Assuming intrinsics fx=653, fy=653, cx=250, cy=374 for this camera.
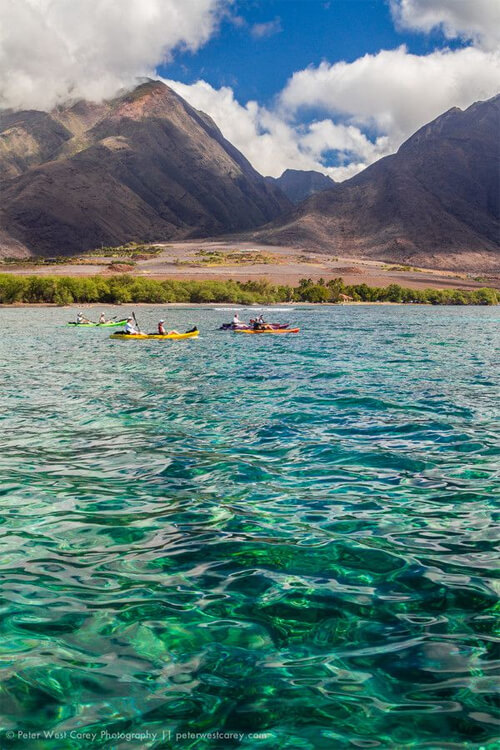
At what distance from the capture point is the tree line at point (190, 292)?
12694 centimetres

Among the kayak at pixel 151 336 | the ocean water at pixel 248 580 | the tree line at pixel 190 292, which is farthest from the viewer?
the tree line at pixel 190 292

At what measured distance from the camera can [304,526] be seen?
33.3ft

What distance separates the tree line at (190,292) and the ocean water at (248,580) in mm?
112761

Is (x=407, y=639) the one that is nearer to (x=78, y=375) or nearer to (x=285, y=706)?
(x=285, y=706)

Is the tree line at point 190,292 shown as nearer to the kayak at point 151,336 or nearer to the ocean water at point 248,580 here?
the kayak at point 151,336

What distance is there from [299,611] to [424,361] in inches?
1253

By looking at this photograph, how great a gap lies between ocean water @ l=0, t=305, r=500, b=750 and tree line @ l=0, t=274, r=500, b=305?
11276 centimetres

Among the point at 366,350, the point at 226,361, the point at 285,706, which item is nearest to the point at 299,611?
the point at 285,706

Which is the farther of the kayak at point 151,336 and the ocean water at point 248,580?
the kayak at point 151,336

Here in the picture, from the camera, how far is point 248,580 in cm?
829

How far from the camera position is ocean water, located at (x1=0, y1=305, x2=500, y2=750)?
224 inches

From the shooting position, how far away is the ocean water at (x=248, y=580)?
18.6ft

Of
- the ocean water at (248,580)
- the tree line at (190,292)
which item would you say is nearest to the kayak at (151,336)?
the ocean water at (248,580)

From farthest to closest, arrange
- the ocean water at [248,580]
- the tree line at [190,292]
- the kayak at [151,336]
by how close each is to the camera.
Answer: the tree line at [190,292] < the kayak at [151,336] < the ocean water at [248,580]
